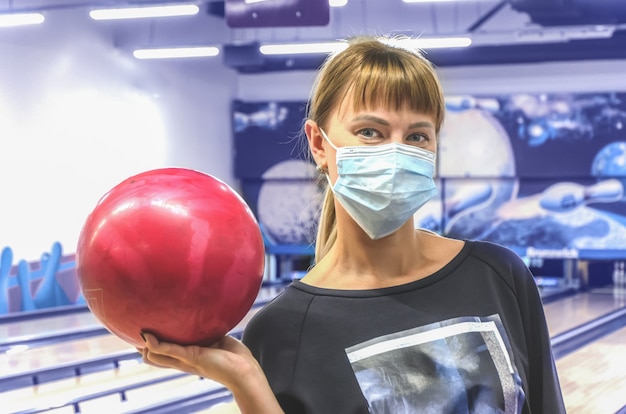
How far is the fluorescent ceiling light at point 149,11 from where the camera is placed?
6430mm

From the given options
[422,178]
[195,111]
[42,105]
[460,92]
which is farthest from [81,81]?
[422,178]

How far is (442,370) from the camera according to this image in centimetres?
122

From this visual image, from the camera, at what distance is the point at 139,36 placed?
10.2 metres

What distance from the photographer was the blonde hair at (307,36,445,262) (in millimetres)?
1261

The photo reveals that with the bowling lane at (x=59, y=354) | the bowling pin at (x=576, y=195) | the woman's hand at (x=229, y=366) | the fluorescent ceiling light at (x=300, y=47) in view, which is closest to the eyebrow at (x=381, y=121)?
the woman's hand at (x=229, y=366)

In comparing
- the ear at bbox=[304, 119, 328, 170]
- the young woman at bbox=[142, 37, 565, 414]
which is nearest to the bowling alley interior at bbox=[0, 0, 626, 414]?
the ear at bbox=[304, 119, 328, 170]

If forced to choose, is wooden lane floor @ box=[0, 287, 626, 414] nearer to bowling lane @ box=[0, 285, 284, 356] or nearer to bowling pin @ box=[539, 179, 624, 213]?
bowling lane @ box=[0, 285, 284, 356]

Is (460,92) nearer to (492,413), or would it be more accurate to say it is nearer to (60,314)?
(60,314)

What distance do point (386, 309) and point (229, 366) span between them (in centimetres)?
26

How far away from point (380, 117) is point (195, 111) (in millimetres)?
9977

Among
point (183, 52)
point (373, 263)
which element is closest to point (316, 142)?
point (373, 263)

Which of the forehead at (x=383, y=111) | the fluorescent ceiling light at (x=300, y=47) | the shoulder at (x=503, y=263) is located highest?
the fluorescent ceiling light at (x=300, y=47)

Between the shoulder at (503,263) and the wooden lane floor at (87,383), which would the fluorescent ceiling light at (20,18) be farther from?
the shoulder at (503,263)

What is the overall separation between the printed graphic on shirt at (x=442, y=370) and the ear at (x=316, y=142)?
13.9 inches
